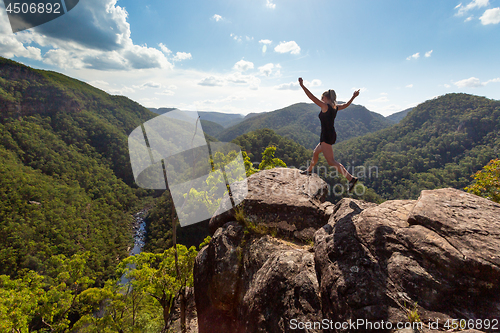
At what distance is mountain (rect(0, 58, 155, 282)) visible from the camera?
196 ft

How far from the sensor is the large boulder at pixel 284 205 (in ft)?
22.3

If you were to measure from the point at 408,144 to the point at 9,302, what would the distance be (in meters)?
167

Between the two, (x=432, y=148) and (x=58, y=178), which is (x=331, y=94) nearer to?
(x=58, y=178)

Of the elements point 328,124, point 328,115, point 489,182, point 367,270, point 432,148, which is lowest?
point 432,148

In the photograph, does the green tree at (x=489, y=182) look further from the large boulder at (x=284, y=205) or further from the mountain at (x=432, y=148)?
the mountain at (x=432, y=148)

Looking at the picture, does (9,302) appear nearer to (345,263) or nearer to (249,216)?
(249,216)

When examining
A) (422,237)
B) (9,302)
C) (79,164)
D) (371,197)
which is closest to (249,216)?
(422,237)

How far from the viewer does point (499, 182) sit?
6816 millimetres

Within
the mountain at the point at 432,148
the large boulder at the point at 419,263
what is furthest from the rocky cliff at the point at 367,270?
the mountain at the point at 432,148

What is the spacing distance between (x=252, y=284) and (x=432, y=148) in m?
154

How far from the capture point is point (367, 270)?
13.3ft

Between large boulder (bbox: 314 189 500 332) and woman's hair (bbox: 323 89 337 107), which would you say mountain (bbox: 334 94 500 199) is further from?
large boulder (bbox: 314 189 500 332)

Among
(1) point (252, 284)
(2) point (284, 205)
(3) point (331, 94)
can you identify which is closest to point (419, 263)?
(1) point (252, 284)

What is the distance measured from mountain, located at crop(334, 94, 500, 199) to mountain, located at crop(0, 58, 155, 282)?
359 feet
